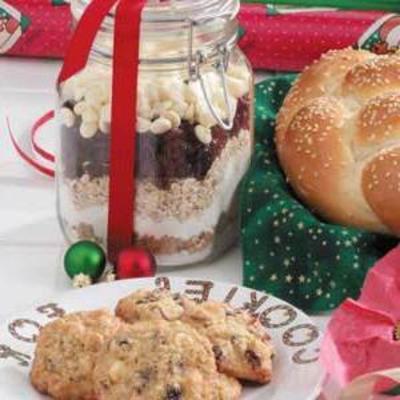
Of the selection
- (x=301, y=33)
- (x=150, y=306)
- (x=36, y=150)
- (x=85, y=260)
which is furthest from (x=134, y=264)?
(x=301, y=33)

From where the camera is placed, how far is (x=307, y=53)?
4.70 feet

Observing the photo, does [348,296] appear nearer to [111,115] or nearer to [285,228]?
[285,228]

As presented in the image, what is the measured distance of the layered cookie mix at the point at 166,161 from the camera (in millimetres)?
1010

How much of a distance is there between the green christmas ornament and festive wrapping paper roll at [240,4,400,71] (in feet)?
1.59

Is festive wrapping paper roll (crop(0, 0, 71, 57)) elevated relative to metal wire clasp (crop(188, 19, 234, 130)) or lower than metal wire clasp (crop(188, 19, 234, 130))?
lower

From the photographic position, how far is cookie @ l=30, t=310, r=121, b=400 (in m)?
0.82

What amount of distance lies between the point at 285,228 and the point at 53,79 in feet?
1.65

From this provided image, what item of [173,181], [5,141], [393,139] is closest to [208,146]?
[173,181]

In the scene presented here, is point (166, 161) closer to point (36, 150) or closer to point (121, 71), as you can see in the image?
point (121, 71)

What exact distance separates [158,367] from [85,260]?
24 cm

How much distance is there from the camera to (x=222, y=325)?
2.78ft

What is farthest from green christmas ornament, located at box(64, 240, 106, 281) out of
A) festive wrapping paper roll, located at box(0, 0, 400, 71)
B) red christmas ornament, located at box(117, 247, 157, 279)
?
festive wrapping paper roll, located at box(0, 0, 400, 71)

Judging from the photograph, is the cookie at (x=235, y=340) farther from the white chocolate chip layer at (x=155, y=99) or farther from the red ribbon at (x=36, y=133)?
the red ribbon at (x=36, y=133)

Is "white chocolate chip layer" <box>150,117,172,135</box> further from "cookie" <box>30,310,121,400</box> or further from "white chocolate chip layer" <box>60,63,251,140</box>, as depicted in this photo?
"cookie" <box>30,310,121,400</box>
